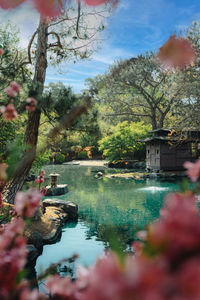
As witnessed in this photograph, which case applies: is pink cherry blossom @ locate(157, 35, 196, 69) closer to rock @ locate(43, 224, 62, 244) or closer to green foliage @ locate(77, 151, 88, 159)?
rock @ locate(43, 224, 62, 244)

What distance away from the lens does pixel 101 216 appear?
859 centimetres

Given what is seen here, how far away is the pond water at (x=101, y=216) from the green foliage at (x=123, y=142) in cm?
872

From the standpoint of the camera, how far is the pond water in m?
5.61

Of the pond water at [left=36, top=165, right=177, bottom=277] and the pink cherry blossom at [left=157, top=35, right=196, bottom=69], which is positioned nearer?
the pond water at [left=36, top=165, right=177, bottom=277]

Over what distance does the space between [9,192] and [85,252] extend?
7.65ft

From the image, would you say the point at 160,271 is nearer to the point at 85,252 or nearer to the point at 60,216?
the point at 85,252

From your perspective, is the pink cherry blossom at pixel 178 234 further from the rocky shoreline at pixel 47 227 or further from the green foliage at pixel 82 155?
the green foliage at pixel 82 155

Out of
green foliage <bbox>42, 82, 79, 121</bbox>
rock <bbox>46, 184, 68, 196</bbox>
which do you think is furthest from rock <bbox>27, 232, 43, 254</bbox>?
rock <bbox>46, 184, 68, 196</bbox>

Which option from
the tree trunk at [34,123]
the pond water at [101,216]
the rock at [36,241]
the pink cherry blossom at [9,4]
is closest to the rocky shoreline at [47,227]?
the rock at [36,241]

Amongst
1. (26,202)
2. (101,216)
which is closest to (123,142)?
(101,216)

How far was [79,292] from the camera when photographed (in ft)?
1.73

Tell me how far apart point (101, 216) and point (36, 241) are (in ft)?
10.8

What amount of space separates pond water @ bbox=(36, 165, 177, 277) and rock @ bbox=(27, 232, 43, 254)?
157 millimetres

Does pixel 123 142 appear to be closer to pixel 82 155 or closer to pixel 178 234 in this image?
pixel 82 155
